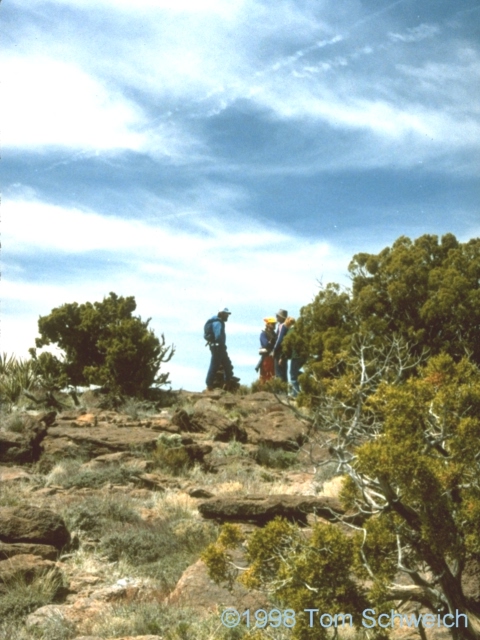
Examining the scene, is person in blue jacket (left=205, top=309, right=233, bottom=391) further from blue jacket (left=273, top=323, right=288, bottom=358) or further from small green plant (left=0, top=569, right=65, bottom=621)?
small green plant (left=0, top=569, right=65, bottom=621)

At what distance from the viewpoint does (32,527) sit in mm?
8320

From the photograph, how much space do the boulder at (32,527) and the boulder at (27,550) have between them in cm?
9

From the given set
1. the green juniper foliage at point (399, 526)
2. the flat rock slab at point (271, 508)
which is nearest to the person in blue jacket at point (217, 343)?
the flat rock slab at point (271, 508)

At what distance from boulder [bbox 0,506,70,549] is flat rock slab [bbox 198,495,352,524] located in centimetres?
179

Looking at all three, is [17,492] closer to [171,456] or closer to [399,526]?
[171,456]

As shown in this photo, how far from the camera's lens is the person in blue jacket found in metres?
22.0

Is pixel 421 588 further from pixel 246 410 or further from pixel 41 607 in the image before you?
pixel 246 410

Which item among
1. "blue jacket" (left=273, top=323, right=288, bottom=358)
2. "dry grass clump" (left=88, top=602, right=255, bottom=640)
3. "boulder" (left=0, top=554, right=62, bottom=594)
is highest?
"blue jacket" (left=273, top=323, right=288, bottom=358)

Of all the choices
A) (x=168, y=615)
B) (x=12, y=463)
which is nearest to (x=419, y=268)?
(x=12, y=463)

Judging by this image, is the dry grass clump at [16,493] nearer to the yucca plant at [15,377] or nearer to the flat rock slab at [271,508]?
the flat rock slab at [271,508]

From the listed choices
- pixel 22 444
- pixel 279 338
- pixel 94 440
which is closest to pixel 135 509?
pixel 94 440

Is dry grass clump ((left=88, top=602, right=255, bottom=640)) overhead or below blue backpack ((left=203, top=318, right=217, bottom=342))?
below

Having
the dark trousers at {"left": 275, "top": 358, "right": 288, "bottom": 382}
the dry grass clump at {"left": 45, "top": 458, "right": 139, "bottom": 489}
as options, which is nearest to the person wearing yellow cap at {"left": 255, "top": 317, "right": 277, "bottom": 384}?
the dark trousers at {"left": 275, "top": 358, "right": 288, "bottom": 382}

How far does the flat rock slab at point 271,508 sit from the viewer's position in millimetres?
8586
